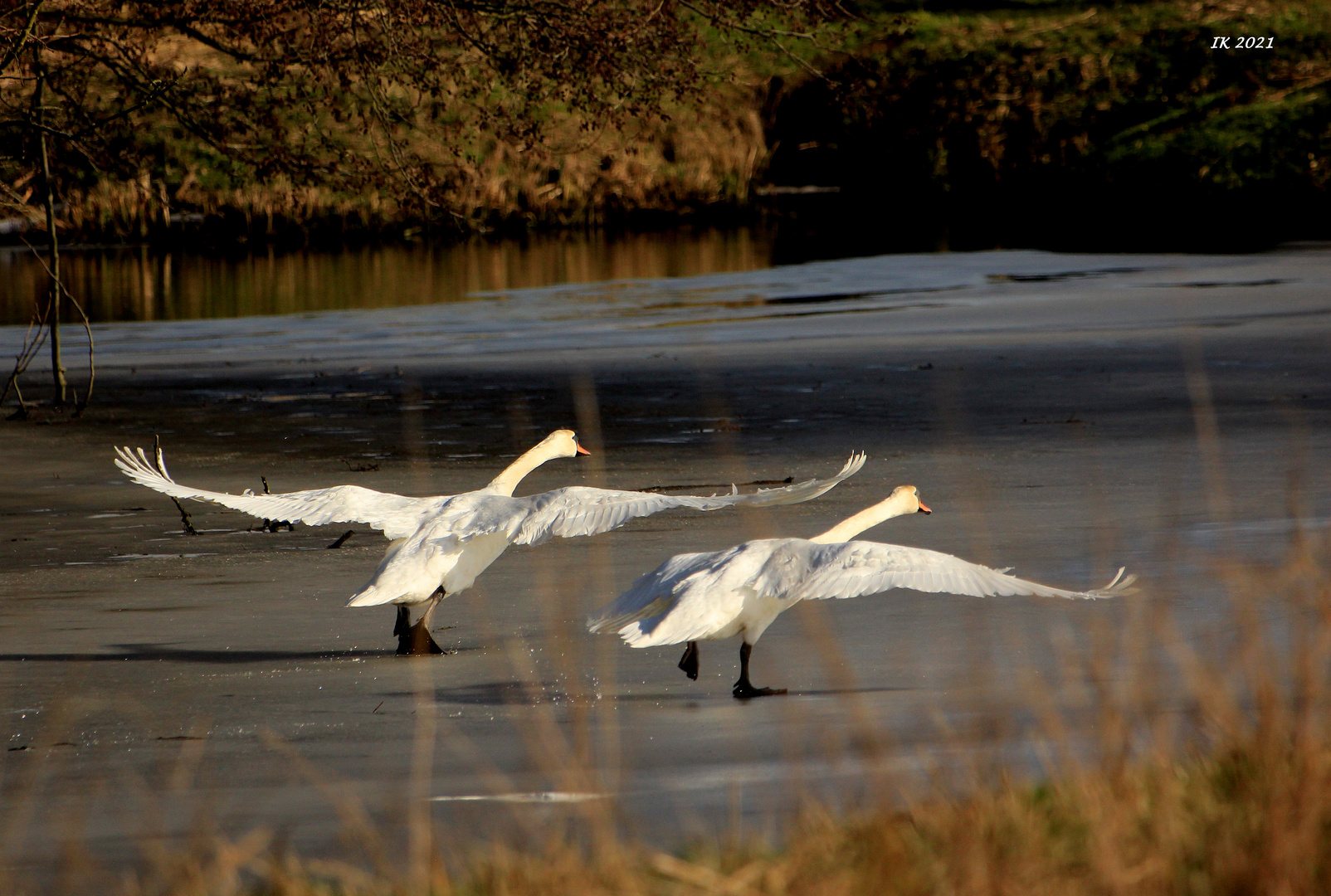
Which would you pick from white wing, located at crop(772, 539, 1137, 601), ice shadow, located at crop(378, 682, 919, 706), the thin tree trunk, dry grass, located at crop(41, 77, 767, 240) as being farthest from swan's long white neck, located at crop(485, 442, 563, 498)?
dry grass, located at crop(41, 77, 767, 240)

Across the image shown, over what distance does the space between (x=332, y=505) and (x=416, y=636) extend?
2.34ft

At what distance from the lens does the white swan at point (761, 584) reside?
23.1ft

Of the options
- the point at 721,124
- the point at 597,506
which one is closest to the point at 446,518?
the point at 597,506

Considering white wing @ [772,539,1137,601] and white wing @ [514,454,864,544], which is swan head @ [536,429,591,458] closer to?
white wing @ [514,454,864,544]

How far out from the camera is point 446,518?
845 cm

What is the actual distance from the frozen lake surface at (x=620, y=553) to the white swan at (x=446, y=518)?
32cm

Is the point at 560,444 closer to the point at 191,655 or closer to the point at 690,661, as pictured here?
the point at 191,655

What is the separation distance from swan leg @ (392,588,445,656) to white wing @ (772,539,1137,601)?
1.79 metres

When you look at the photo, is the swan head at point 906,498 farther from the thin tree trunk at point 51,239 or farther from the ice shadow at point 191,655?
the thin tree trunk at point 51,239

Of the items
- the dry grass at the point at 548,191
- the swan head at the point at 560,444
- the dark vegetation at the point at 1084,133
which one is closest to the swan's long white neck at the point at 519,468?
the swan head at the point at 560,444

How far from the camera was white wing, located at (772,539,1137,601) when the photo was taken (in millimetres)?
7047

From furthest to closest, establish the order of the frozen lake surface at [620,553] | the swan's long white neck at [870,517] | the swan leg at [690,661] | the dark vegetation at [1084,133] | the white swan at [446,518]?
the dark vegetation at [1084,133] < the white swan at [446,518] < the swan's long white neck at [870,517] < the swan leg at [690,661] < the frozen lake surface at [620,553]

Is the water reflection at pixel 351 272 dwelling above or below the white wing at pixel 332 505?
below

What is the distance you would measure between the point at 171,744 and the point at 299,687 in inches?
35.4
